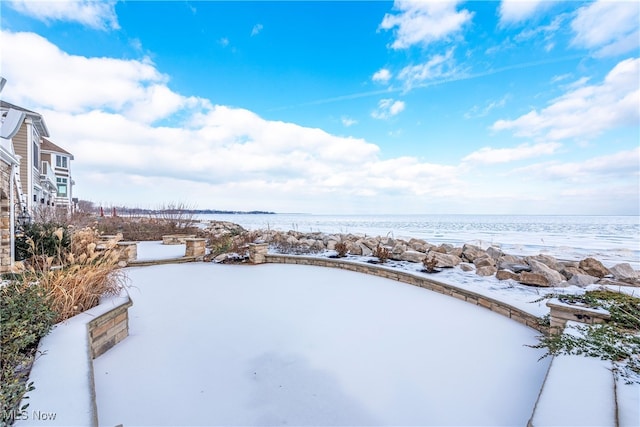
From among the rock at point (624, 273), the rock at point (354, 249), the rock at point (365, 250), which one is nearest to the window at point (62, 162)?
the rock at point (354, 249)

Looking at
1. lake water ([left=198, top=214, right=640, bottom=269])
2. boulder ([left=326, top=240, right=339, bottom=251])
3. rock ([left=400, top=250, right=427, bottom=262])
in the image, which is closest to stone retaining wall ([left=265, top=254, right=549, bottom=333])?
rock ([left=400, top=250, right=427, bottom=262])

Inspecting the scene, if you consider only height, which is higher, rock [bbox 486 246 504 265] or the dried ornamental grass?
the dried ornamental grass

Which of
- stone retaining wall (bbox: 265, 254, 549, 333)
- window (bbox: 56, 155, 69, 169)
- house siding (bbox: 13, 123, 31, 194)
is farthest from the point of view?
window (bbox: 56, 155, 69, 169)

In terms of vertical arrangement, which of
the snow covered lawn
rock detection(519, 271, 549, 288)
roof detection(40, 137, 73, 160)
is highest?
roof detection(40, 137, 73, 160)

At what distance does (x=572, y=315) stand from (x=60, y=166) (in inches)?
1105

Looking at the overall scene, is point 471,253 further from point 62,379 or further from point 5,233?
point 5,233

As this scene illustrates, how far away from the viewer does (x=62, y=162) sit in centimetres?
2039

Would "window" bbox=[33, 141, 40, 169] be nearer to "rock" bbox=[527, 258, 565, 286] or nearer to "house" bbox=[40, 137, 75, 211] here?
"house" bbox=[40, 137, 75, 211]

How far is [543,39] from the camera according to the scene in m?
7.12

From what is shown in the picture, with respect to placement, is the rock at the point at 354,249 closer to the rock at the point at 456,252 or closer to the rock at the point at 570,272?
the rock at the point at 456,252

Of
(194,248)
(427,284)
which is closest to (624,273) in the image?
(427,284)

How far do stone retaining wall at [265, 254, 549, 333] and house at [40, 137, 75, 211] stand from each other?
20085 mm

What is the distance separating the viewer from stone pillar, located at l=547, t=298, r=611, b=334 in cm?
287

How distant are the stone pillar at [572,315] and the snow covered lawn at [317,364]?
0.37m
